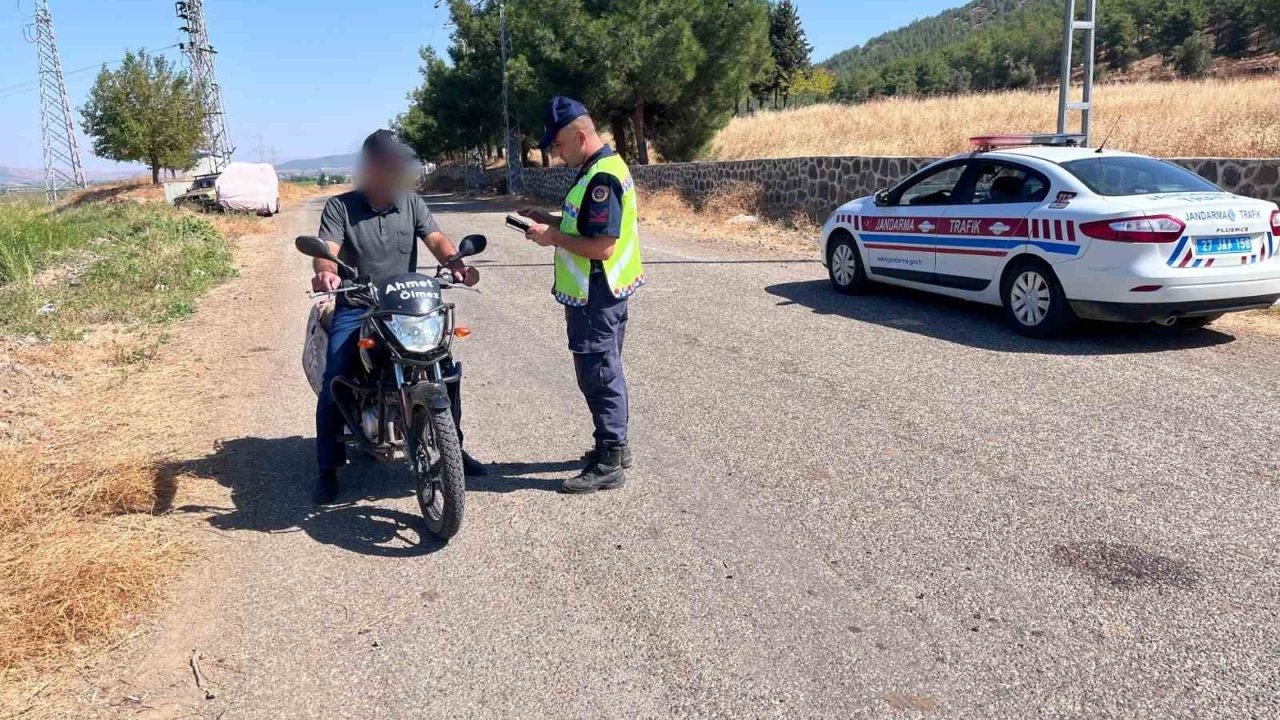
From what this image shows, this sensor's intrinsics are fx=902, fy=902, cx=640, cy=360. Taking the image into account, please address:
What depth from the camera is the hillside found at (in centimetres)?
5475

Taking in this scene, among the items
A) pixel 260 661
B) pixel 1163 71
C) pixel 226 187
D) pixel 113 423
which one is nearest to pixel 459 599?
pixel 260 661

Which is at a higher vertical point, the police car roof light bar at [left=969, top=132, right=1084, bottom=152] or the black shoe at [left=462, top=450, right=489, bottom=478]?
the police car roof light bar at [left=969, top=132, right=1084, bottom=152]

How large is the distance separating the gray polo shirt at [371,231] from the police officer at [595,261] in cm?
69

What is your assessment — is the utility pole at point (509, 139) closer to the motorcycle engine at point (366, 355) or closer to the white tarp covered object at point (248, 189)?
the white tarp covered object at point (248, 189)

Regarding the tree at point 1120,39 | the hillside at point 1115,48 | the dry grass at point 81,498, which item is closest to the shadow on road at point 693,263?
the dry grass at point 81,498

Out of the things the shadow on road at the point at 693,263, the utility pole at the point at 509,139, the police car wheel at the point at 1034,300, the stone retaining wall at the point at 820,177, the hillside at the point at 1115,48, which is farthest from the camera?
the hillside at the point at 1115,48

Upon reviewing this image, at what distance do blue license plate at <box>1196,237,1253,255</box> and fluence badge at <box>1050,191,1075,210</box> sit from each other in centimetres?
94

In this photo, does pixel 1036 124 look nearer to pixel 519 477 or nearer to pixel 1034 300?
pixel 1034 300

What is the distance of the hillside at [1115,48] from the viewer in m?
54.8

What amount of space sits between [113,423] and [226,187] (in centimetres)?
2730

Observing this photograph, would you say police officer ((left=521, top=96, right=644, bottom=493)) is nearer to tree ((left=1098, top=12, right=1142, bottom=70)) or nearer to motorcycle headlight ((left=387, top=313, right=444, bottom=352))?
motorcycle headlight ((left=387, top=313, right=444, bottom=352))

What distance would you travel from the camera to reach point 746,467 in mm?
4762

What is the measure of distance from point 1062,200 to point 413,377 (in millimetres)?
5447

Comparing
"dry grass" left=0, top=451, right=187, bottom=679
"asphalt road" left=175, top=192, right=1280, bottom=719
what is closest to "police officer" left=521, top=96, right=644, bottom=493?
"asphalt road" left=175, top=192, right=1280, bottom=719
